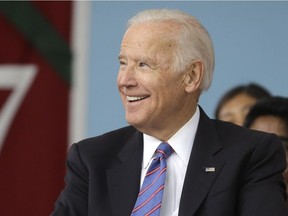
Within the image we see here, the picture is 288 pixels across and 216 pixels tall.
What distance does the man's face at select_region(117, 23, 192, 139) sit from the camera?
2.16 m

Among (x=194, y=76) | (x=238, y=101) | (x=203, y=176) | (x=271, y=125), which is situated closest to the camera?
(x=203, y=176)

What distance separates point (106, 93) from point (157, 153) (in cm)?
162

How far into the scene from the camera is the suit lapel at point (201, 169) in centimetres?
207

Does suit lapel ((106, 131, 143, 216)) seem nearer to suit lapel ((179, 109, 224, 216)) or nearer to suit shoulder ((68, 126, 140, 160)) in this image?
suit shoulder ((68, 126, 140, 160))

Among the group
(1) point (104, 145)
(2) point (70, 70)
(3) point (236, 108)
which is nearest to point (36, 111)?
(2) point (70, 70)

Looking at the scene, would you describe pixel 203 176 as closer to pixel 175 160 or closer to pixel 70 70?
pixel 175 160

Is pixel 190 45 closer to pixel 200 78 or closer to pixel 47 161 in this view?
pixel 200 78

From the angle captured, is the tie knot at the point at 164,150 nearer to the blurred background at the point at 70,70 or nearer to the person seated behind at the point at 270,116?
the person seated behind at the point at 270,116

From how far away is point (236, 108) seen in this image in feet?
12.5

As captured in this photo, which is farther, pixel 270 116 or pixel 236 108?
pixel 236 108

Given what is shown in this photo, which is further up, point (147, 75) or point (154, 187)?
point (147, 75)

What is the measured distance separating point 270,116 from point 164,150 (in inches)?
34.0

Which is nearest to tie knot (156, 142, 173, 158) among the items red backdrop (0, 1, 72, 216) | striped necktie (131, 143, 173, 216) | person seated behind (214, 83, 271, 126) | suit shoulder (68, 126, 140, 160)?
striped necktie (131, 143, 173, 216)

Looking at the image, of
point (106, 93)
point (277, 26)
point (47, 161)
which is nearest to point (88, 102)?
point (106, 93)
